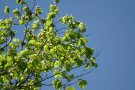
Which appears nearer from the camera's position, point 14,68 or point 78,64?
point 14,68

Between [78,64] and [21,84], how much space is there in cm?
260

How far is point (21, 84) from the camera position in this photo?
40.7 feet

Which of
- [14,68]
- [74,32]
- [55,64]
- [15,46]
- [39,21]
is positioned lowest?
[14,68]

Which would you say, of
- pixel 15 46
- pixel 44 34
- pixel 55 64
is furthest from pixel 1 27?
pixel 55 64

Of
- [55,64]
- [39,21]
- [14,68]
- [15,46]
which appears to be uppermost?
[39,21]

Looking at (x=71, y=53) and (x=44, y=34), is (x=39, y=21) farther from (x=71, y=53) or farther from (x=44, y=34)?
(x=71, y=53)

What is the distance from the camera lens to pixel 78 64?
39.5 ft

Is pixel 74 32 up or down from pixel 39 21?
down

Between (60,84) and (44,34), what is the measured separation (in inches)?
96.5

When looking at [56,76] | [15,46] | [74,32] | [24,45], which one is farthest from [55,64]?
[15,46]

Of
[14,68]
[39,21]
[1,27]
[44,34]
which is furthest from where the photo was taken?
[39,21]

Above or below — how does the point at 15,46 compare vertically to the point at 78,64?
above

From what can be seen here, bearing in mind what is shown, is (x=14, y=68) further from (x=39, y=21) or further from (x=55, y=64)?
(x=39, y=21)

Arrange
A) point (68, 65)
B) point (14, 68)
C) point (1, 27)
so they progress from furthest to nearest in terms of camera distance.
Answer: point (1, 27) < point (68, 65) < point (14, 68)
